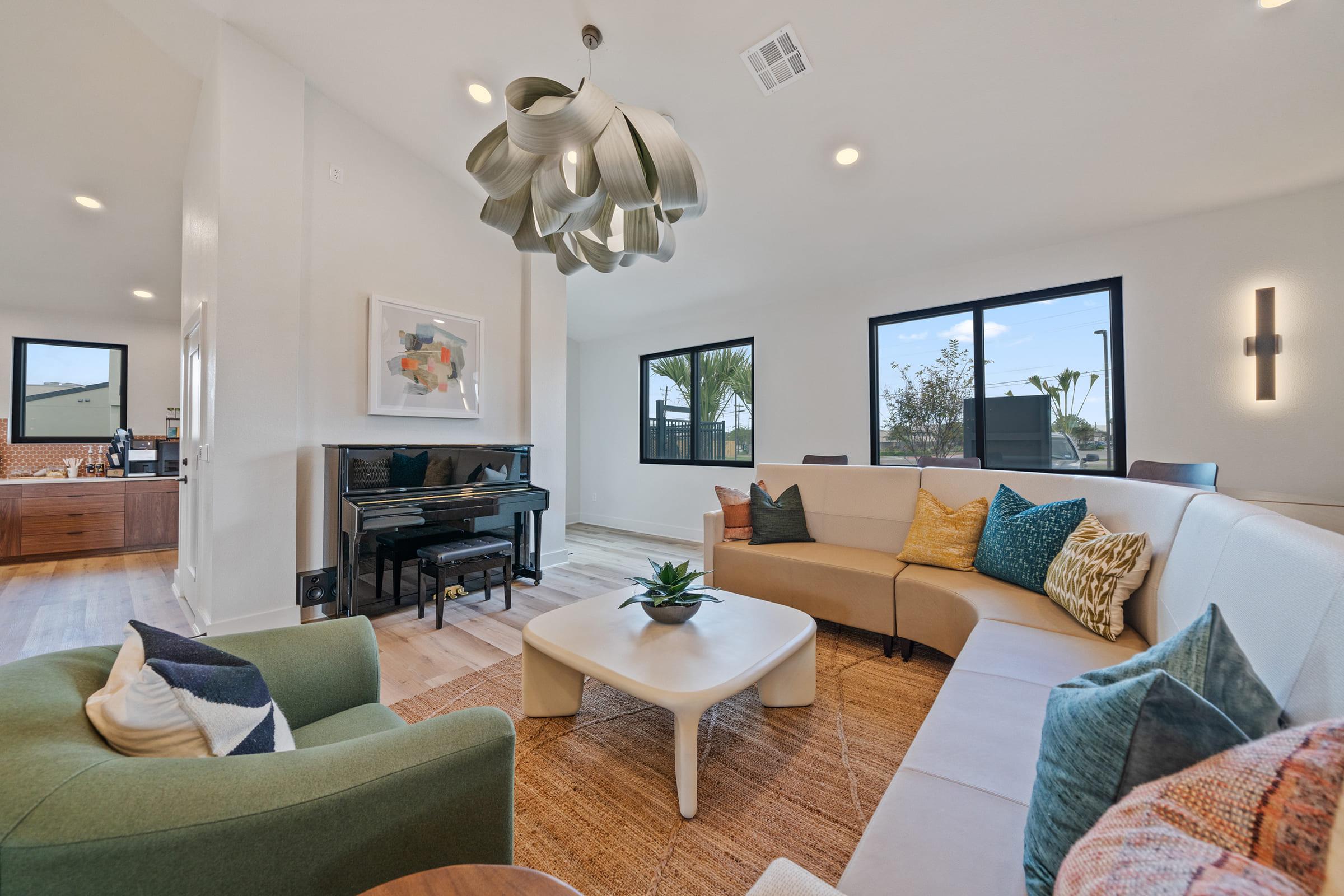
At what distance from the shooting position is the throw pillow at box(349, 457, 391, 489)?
3166 mm

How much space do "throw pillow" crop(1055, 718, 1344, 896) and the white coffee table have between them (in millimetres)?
1056

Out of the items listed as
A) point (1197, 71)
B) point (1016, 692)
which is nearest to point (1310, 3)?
point (1197, 71)

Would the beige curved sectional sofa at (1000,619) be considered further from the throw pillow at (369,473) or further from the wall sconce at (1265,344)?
the throw pillow at (369,473)

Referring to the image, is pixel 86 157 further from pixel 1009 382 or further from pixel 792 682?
pixel 1009 382

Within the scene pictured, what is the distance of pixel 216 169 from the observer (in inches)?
111

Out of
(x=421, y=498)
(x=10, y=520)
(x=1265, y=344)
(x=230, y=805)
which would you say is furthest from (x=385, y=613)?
(x=1265, y=344)

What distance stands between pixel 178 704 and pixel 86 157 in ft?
16.9

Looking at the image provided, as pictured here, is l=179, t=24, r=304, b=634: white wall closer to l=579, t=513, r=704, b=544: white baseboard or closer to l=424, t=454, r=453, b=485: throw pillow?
l=424, t=454, r=453, b=485: throw pillow

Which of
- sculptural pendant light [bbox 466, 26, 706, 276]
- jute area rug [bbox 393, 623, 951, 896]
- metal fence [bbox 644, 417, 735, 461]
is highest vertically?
sculptural pendant light [bbox 466, 26, 706, 276]

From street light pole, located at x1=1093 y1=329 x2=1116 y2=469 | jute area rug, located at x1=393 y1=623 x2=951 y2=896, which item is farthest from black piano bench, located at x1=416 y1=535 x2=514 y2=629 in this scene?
street light pole, located at x1=1093 y1=329 x2=1116 y2=469

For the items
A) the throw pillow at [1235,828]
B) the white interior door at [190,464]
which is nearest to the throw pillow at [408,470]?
the white interior door at [190,464]

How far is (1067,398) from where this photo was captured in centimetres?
384

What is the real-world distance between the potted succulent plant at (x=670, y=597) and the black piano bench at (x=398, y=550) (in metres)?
2.01

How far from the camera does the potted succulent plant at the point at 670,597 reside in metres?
1.97
